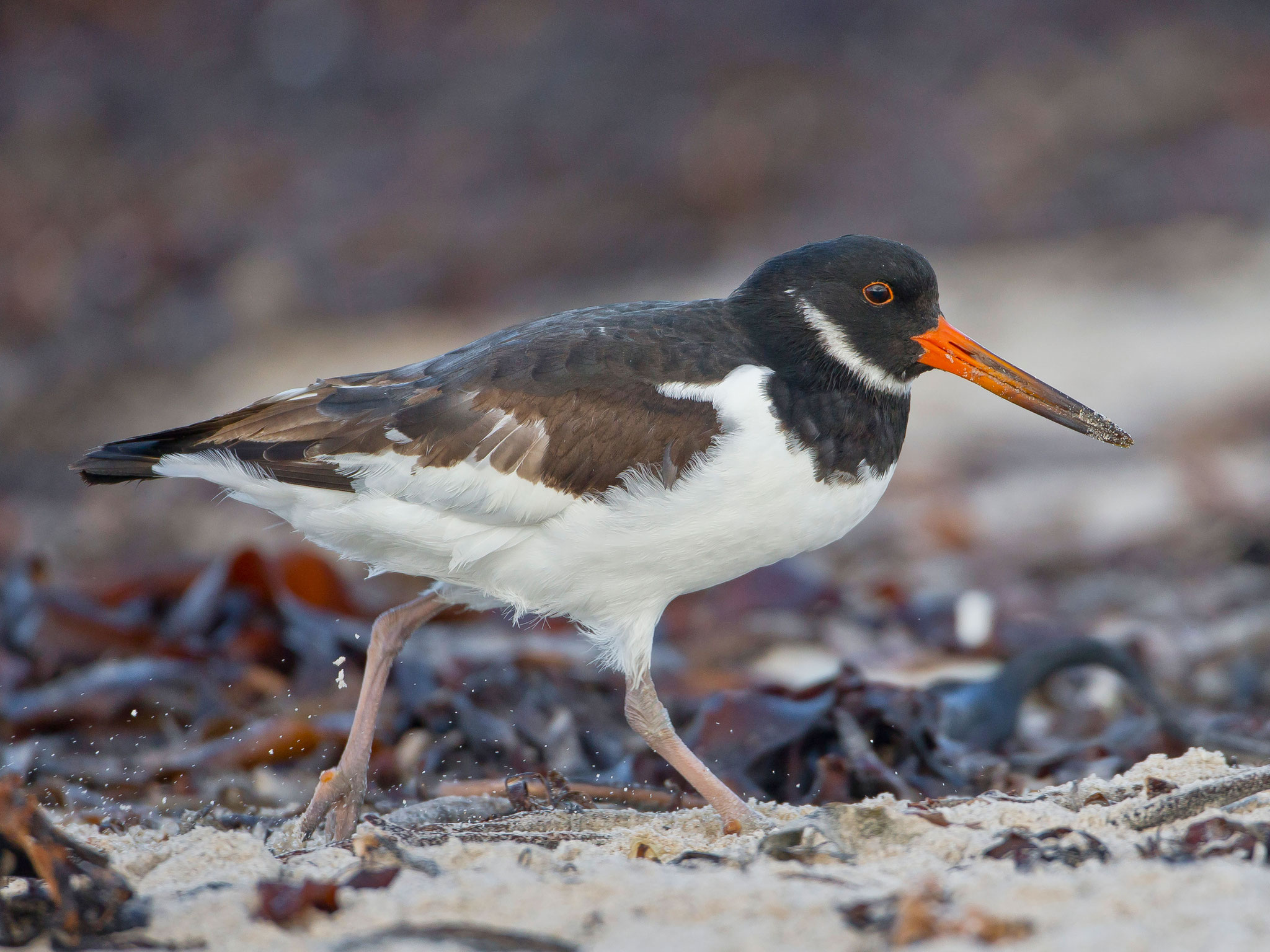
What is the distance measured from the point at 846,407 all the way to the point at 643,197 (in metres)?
9.70

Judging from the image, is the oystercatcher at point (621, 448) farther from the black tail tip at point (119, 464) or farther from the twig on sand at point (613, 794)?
the twig on sand at point (613, 794)

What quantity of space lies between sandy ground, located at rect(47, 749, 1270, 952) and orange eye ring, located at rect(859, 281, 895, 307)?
137 cm

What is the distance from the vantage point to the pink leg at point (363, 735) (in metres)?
3.37

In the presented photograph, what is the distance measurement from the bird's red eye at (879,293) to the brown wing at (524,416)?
395 millimetres

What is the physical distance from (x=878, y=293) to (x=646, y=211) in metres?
9.32

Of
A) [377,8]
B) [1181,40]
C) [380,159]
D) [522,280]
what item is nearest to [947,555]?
[522,280]

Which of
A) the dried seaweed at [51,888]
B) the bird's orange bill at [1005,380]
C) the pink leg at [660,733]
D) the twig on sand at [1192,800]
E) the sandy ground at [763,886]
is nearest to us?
the sandy ground at [763,886]

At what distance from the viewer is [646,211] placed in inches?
496

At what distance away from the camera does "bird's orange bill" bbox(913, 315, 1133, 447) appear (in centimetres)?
357

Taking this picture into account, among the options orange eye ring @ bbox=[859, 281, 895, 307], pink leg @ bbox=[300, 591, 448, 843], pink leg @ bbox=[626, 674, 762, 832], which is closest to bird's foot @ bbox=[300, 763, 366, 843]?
pink leg @ bbox=[300, 591, 448, 843]

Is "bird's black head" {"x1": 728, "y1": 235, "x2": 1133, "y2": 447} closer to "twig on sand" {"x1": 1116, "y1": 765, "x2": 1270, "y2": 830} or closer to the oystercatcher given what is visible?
the oystercatcher

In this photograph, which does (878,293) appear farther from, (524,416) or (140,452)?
(140,452)

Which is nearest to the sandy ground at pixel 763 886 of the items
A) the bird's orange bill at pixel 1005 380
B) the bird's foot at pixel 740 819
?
the bird's foot at pixel 740 819

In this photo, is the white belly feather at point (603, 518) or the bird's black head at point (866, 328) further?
the bird's black head at point (866, 328)
